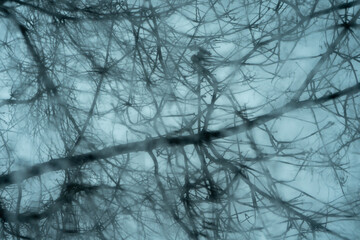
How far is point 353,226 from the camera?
2.75 metres

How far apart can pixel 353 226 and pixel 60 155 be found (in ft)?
8.51

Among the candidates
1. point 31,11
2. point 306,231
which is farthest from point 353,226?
point 31,11

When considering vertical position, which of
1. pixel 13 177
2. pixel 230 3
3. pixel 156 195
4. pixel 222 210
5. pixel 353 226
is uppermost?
pixel 230 3

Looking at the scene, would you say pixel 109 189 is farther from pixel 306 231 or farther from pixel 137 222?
pixel 306 231

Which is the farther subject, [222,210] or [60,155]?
[60,155]

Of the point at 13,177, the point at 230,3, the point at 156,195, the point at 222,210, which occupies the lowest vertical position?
the point at 222,210

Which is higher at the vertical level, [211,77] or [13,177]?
[211,77]

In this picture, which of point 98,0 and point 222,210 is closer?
point 222,210

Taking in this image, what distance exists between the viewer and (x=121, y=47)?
2.94m

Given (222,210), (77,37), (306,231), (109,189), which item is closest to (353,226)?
(306,231)

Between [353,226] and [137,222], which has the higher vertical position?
[137,222]

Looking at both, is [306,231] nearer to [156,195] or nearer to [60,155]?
[156,195]

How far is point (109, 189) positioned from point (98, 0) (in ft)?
5.62

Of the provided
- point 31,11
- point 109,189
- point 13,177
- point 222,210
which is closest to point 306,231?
point 222,210
